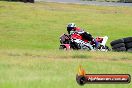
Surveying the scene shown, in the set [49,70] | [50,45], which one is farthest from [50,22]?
[49,70]

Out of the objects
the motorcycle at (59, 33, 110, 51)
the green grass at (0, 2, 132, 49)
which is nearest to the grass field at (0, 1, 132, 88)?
the green grass at (0, 2, 132, 49)

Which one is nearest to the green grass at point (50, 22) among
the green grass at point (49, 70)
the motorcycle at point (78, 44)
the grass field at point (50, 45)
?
the grass field at point (50, 45)

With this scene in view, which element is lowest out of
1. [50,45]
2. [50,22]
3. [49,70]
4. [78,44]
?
[50,22]

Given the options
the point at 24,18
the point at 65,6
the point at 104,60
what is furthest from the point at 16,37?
the point at 65,6

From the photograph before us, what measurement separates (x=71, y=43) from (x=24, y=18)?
80.1 feet

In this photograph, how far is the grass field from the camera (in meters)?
13.1

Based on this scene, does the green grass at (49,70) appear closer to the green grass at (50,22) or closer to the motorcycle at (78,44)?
the motorcycle at (78,44)

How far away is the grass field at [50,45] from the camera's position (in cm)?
1313

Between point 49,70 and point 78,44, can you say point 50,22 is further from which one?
point 49,70

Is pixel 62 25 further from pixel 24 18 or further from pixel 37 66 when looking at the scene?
pixel 37 66

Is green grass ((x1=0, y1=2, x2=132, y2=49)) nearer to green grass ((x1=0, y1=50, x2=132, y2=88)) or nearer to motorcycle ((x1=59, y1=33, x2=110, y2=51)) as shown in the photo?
motorcycle ((x1=59, y1=33, x2=110, y2=51))

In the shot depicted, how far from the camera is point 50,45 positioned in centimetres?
3681

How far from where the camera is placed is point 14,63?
17.1m

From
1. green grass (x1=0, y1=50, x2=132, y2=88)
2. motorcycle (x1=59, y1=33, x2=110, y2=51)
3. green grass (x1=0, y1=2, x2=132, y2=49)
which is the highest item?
green grass (x1=0, y1=50, x2=132, y2=88)
